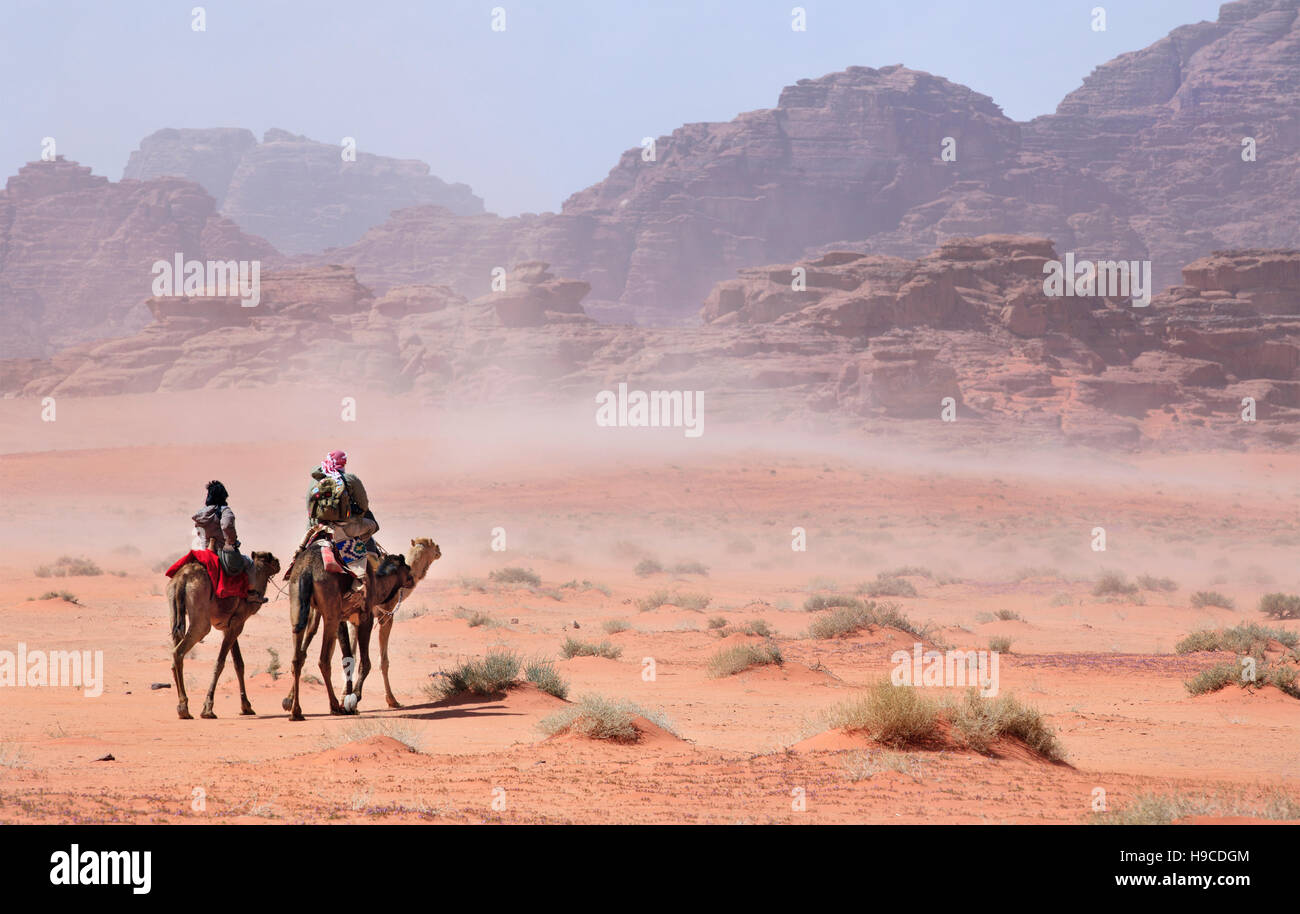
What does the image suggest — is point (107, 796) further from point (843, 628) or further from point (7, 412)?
point (7, 412)

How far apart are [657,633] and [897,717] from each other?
1120cm

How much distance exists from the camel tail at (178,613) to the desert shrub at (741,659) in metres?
7.58

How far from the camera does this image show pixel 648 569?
35000mm

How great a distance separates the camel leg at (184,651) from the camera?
10.8 metres

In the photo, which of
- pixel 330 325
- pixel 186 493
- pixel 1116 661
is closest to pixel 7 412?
pixel 330 325

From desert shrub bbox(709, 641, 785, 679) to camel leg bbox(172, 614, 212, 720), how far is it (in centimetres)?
736

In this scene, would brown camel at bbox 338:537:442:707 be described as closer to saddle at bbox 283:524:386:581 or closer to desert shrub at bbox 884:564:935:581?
saddle at bbox 283:524:386:581

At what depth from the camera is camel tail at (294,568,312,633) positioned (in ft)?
35.5

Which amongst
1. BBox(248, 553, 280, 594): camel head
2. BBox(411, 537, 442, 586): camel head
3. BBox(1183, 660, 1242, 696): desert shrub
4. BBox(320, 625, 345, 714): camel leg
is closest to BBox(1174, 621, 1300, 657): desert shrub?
BBox(1183, 660, 1242, 696): desert shrub

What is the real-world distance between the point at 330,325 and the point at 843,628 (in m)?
100

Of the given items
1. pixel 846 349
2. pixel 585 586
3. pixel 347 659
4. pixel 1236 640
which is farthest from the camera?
pixel 846 349

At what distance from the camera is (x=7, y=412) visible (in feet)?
299

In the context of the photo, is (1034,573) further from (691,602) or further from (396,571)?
(396,571)

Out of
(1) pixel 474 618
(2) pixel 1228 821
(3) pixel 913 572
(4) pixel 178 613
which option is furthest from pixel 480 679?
(3) pixel 913 572
